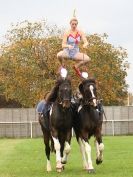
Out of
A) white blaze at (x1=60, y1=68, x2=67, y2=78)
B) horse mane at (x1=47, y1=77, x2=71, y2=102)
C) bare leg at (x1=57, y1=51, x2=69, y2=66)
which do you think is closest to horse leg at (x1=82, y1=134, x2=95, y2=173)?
horse mane at (x1=47, y1=77, x2=71, y2=102)

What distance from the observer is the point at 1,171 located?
19.4 metres

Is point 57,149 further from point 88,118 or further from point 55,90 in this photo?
point 55,90

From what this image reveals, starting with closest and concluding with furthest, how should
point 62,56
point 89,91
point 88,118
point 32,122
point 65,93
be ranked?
point 65,93
point 89,91
point 88,118
point 62,56
point 32,122

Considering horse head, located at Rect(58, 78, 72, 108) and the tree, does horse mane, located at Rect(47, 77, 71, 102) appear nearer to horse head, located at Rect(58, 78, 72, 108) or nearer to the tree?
horse head, located at Rect(58, 78, 72, 108)

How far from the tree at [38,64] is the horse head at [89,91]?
42.2 m

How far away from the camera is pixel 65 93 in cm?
1797

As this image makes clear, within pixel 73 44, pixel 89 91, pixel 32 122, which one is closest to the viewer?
pixel 89 91

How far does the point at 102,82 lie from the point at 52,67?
5.75 m

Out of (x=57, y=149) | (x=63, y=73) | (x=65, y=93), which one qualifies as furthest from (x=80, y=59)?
(x=57, y=149)

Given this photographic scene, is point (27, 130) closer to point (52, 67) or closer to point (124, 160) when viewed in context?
point (52, 67)

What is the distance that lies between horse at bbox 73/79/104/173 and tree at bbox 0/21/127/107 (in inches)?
1646

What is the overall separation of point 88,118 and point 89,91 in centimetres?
91

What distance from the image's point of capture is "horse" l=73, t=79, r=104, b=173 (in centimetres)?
1819

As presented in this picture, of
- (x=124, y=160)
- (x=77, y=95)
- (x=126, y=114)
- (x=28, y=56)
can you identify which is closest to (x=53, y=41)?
(x=28, y=56)
